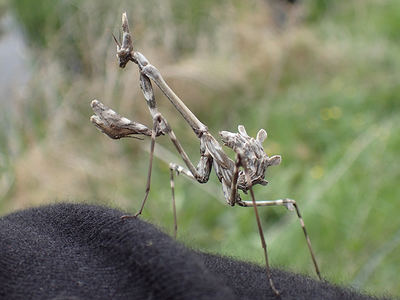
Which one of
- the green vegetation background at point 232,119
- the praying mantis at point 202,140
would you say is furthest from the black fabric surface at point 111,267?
the green vegetation background at point 232,119

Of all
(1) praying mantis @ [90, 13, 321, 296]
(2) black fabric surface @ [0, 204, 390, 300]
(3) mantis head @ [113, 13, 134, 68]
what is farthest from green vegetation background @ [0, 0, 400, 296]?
(2) black fabric surface @ [0, 204, 390, 300]

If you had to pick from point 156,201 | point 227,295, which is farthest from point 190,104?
point 227,295

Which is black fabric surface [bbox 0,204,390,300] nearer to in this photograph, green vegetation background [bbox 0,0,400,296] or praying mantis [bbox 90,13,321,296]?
praying mantis [bbox 90,13,321,296]

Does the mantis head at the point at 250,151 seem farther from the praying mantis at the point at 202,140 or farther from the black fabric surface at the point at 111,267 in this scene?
the black fabric surface at the point at 111,267

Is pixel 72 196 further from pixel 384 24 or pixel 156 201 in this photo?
pixel 384 24

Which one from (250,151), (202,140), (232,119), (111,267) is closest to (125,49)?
(202,140)
